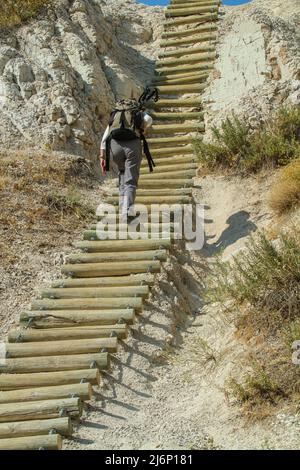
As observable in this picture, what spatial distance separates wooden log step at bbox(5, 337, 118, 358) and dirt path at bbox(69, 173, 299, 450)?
225 millimetres

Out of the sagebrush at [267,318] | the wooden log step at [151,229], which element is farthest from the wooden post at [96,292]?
the wooden log step at [151,229]

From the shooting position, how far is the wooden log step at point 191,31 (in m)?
16.4

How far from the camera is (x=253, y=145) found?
1136 centimetres

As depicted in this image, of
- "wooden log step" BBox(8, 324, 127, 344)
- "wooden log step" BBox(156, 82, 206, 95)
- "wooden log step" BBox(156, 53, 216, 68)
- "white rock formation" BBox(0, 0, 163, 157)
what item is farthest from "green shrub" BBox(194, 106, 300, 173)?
"wooden log step" BBox(8, 324, 127, 344)

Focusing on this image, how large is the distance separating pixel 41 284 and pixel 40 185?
2405 mm

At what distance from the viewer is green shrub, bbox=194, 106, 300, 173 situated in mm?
11125

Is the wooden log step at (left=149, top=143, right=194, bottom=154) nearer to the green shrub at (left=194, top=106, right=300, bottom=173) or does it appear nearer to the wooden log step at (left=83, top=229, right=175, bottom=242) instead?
the green shrub at (left=194, top=106, right=300, bottom=173)

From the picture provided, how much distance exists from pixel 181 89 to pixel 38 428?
30.7ft

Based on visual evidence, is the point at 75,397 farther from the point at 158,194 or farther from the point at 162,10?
the point at 162,10

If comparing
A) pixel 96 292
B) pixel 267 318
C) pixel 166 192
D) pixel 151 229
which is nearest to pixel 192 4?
pixel 166 192

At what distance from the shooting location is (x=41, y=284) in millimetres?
8953

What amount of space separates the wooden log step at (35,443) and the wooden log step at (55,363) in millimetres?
1032

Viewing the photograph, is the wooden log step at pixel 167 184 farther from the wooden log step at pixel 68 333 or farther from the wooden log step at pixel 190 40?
the wooden log step at pixel 190 40
